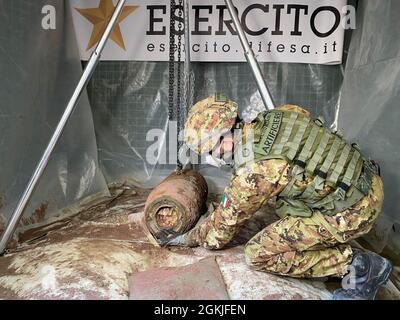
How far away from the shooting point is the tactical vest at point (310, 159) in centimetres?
115

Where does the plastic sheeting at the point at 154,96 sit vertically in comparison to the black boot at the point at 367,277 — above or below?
above

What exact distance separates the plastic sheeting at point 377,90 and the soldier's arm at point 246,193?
2.12ft

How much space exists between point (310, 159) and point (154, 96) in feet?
4.66

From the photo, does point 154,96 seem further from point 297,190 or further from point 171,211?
point 297,190

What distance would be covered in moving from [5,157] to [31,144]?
175 millimetres

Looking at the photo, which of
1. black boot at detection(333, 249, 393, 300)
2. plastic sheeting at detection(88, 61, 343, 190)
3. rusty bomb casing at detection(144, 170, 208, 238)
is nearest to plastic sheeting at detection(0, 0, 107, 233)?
plastic sheeting at detection(88, 61, 343, 190)

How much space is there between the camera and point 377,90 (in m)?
1.73

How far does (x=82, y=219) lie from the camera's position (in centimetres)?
184

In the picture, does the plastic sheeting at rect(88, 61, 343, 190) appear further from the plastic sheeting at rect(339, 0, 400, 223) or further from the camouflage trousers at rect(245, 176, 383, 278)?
the camouflage trousers at rect(245, 176, 383, 278)

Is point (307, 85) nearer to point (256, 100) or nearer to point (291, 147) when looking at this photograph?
point (256, 100)

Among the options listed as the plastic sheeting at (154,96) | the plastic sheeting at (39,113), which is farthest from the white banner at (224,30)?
the plastic sheeting at (39,113)

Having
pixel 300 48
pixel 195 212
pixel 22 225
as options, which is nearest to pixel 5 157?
pixel 22 225

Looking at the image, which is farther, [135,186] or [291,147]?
[135,186]

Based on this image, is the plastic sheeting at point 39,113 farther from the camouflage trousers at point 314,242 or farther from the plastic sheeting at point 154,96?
the camouflage trousers at point 314,242
